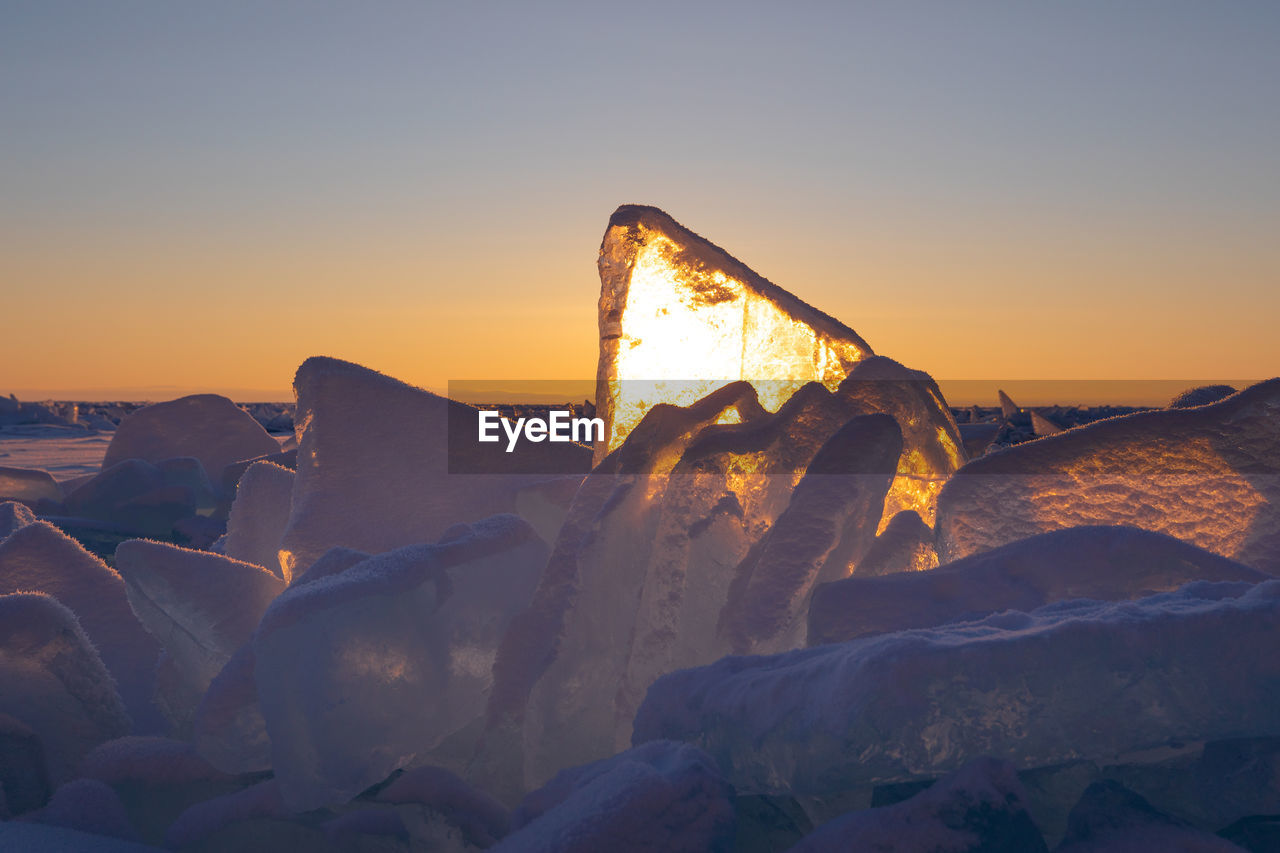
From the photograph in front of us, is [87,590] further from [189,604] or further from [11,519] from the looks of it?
[11,519]

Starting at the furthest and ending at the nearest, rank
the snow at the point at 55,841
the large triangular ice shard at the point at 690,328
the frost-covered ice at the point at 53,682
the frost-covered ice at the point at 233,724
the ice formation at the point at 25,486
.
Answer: the ice formation at the point at 25,486 < the large triangular ice shard at the point at 690,328 < the frost-covered ice at the point at 53,682 < the frost-covered ice at the point at 233,724 < the snow at the point at 55,841

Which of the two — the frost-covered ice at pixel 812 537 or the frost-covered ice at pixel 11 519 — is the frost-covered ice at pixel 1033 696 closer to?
the frost-covered ice at pixel 812 537

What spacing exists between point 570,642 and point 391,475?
3.59 ft

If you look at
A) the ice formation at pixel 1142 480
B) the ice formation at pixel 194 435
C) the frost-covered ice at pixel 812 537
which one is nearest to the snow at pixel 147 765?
the frost-covered ice at pixel 812 537

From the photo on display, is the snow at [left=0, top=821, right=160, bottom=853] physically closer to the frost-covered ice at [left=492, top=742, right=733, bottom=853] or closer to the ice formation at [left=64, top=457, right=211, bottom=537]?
the frost-covered ice at [left=492, top=742, right=733, bottom=853]

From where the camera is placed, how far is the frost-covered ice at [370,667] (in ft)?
5.15

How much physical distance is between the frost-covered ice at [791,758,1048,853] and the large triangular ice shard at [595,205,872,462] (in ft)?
5.51

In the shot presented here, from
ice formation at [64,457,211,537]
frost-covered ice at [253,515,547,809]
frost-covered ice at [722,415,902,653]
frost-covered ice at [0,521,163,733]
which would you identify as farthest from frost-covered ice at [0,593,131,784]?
ice formation at [64,457,211,537]

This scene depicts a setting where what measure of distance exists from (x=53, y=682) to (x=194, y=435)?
5.04 m

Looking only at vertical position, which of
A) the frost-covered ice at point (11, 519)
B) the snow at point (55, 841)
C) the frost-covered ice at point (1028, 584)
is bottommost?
the snow at point (55, 841)

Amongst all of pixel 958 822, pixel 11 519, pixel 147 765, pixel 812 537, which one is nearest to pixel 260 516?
pixel 11 519

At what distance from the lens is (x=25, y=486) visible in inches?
207

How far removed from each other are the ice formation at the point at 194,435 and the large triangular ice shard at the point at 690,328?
4266 millimetres

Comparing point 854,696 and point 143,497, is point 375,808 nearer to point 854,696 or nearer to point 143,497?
point 854,696
